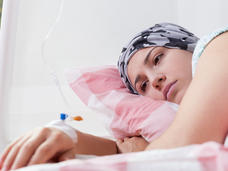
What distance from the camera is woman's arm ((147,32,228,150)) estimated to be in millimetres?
611

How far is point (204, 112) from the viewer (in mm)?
626

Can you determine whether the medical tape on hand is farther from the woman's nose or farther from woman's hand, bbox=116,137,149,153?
the woman's nose

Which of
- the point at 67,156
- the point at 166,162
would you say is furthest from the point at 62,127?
the point at 166,162

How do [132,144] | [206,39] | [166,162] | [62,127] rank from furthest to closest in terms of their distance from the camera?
[132,144]
[206,39]
[62,127]
[166,162]

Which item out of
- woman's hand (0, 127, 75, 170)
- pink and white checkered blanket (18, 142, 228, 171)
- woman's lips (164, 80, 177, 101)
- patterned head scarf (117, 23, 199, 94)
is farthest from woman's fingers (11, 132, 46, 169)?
patterned head scarf (117, 23, 199, 94)

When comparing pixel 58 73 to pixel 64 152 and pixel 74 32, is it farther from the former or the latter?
pixel 64 152

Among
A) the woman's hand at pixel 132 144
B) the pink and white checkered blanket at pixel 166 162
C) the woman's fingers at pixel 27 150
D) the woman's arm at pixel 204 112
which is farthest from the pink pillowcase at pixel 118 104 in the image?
the pink and white checkered blanket at pixel 166 162

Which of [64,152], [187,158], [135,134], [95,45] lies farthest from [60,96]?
[187,158]

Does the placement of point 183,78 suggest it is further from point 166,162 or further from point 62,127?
point 166,162

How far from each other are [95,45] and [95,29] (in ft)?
0.22

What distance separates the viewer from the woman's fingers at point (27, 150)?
Result: 59cm

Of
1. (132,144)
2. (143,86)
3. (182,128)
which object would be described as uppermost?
(182,128)

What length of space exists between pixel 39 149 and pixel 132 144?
19.2 inches

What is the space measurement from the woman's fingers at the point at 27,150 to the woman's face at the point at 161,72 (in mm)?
550
